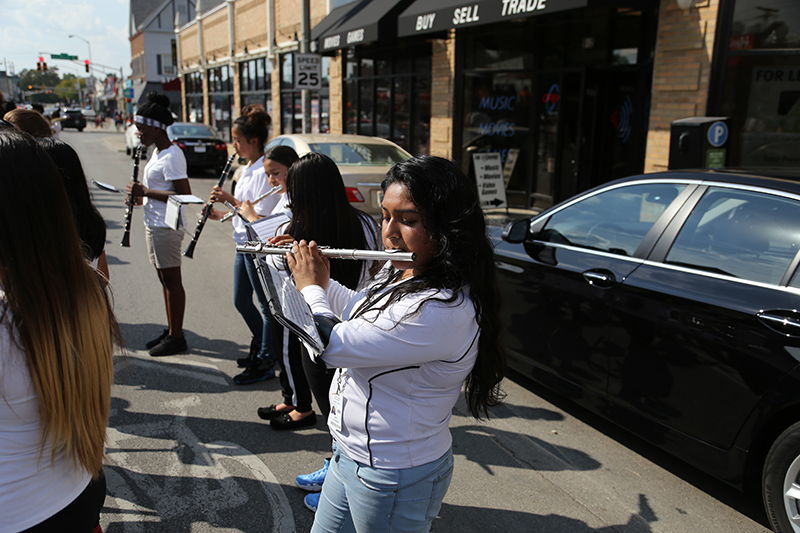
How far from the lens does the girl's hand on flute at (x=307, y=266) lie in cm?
183

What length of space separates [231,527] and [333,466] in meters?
1.30

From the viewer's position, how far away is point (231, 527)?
2.87 m

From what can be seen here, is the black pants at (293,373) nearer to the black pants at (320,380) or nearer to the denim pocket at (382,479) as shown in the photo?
the black pants at (320,380)

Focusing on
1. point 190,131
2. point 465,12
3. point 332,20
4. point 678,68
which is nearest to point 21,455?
point 678,68

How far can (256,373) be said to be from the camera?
14.7 ft

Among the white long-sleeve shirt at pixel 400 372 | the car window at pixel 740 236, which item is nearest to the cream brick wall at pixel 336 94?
the car window at pixel 740 236

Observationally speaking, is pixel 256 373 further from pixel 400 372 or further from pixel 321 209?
pixel 400 372

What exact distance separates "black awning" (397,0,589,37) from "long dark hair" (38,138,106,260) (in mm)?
6363

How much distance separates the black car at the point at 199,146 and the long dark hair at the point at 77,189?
47.5ft

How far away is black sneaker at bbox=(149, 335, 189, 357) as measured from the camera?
4938 millimetres

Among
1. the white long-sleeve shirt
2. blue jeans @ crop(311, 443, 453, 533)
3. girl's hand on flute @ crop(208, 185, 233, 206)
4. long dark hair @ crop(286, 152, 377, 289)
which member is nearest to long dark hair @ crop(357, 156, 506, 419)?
the white long-sleeve shirt

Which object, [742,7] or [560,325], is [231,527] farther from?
[742,7]

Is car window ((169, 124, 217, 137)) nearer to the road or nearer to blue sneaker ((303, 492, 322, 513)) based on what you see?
the road

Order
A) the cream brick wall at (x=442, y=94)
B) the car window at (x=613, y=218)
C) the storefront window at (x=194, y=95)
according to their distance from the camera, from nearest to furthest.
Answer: the car window at (x=613, y=218), the cream brick wall at (x=442, y=94), the storefront window at (x=194, y=95)
